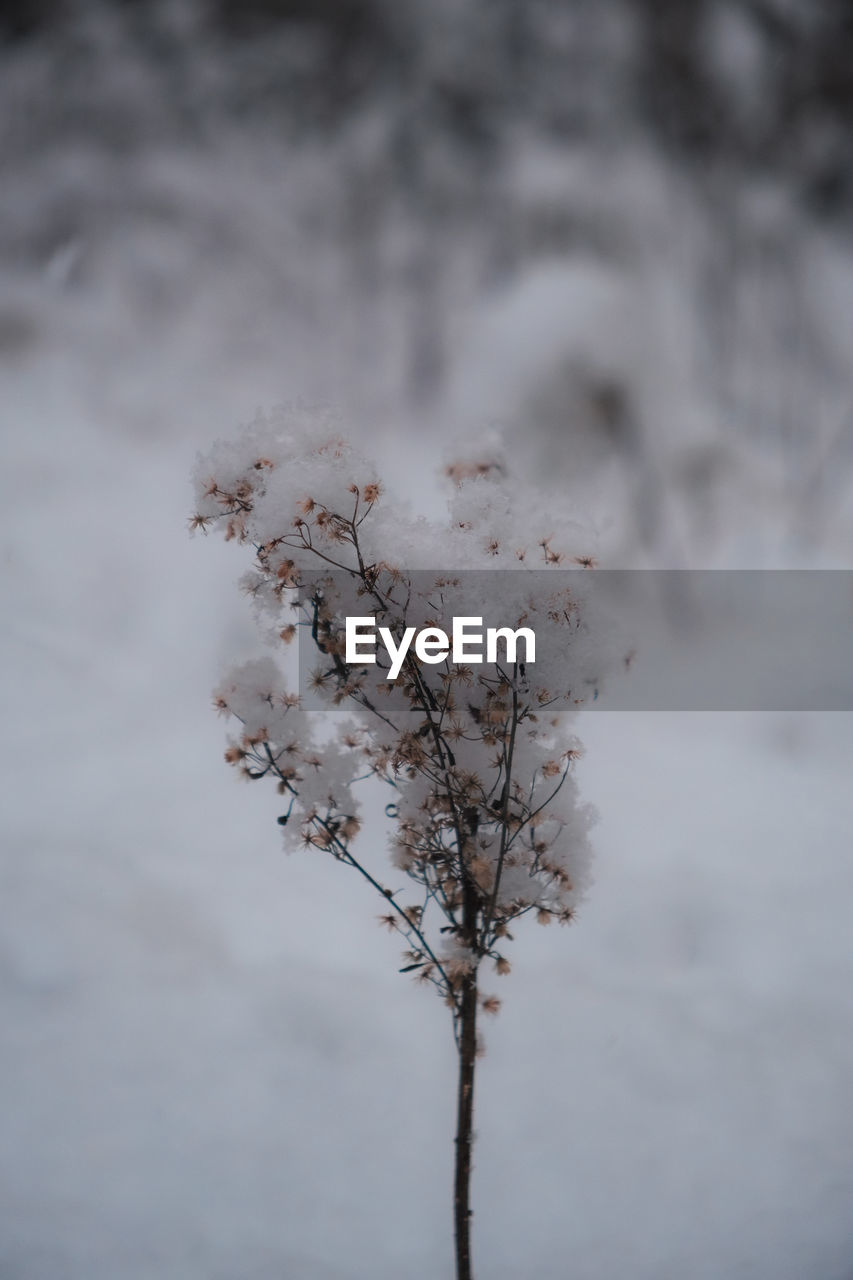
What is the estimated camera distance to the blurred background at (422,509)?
853 mm

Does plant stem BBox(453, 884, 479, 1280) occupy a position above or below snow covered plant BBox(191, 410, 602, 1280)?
below

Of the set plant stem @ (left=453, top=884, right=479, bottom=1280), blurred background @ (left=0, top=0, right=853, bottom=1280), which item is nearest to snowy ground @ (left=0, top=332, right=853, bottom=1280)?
blurred background @ (left=0, top=0, right=853, bottom=1280)

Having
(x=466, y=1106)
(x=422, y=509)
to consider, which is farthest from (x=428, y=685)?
(x=422, y=509)

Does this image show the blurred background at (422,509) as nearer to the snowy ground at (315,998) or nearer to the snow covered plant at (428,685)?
the snowy ground at (315,998)

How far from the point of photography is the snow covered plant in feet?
1.82

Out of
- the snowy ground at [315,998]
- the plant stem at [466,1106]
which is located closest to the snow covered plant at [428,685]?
the plant stem at [466,1106]

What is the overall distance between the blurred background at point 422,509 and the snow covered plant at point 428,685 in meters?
0.34

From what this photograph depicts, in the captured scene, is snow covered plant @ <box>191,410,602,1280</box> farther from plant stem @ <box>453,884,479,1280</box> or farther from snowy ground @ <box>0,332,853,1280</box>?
snowy ground @ <box>0,332,853,1280</box>

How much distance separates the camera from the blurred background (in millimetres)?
853

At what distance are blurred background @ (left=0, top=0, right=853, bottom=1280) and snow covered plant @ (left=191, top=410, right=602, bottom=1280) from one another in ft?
1.11

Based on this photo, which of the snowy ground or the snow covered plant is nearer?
the snow covered plant

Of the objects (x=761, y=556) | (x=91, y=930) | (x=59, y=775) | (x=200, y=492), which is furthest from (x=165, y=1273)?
(x=761, y=556)

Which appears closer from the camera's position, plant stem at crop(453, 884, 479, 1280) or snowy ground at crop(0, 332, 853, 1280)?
plant stem at crop(453, 884, 479, 1280)

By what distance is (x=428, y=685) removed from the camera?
0.58 metres
